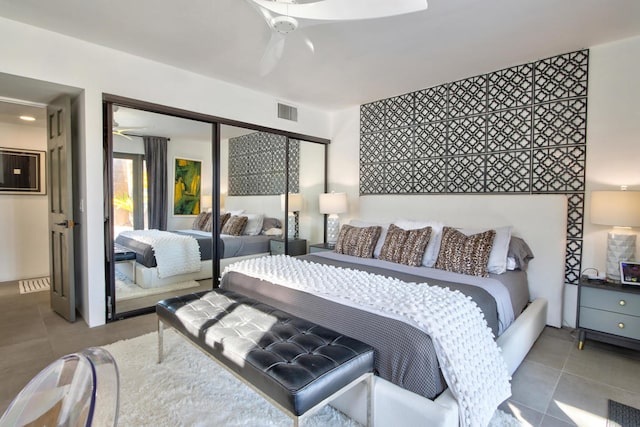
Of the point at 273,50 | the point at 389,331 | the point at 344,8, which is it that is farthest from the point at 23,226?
the point at 389,331

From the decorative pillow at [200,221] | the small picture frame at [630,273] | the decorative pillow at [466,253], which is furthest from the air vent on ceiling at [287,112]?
the small picture frame at [630,273]

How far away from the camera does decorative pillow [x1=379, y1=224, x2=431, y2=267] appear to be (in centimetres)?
317

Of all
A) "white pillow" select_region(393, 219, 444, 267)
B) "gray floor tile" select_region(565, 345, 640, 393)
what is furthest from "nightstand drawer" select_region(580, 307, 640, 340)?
"white pillow" select_region(393, 219, 444, 267)

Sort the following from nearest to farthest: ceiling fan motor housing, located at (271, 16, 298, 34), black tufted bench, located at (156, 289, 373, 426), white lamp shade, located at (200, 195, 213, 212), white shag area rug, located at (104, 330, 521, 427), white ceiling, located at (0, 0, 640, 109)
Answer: black tufted bench, located at (156, 289, 373, 426) < white shag area rug, located at (104, 330, 521, 427) < ceiling fan motor housing, located at (271, 16, 298, 34) < white ceiling, located at (0, 0, 640, 109) < white lamp shade, located at (200, 195, 213, 212)

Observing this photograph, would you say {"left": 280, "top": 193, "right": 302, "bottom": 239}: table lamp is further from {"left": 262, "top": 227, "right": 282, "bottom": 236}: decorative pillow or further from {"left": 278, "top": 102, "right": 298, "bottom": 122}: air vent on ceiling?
{"left": 278, "top": 102, "right": 298, "bottom": 122}: air vent on ceiling

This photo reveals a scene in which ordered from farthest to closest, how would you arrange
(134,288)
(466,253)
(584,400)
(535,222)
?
(134,288), (535,222), (466,253), (584,400)

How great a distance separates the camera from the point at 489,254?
284cm

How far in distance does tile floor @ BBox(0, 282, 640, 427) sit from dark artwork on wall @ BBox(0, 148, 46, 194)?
2.12 meters

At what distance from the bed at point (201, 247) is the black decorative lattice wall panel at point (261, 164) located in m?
0.41

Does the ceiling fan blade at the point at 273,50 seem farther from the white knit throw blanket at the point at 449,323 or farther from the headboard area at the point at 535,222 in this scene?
the headboard area at the point at 535,222

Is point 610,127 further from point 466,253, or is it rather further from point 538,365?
point 538,365

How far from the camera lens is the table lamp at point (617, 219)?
2.54 metres

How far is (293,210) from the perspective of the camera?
15.8 ft

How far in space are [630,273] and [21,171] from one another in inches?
287
